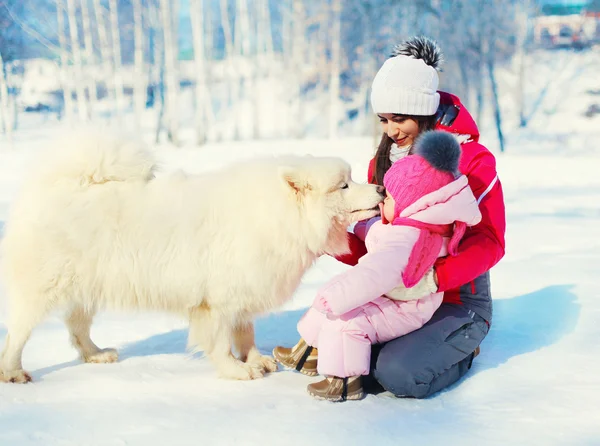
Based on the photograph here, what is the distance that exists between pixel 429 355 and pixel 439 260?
421mm

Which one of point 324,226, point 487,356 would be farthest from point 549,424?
point 324,226

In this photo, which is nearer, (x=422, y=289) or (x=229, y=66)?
(x=422, y=289)

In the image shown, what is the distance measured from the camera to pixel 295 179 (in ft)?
9.07

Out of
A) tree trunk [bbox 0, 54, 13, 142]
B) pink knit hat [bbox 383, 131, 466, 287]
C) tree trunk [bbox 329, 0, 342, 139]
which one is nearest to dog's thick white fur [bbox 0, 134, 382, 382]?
pink knit hat [bbox 383, 131, 466, 287]

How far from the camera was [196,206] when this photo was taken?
291 cm

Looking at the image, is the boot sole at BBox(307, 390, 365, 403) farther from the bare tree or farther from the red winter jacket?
the bare tree

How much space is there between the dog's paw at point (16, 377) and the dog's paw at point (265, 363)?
1083 mm

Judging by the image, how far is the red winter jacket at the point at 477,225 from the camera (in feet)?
8.61

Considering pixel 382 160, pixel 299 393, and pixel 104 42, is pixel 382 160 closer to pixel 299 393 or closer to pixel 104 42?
pixel 299 393

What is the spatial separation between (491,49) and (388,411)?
66.9 feet

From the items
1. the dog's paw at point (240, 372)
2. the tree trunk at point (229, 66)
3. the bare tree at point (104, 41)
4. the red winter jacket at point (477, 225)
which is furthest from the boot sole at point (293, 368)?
the tree trunk at point (229, 66)

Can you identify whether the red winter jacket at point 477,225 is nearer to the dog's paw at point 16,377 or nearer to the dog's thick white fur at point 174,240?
the dog's thick white fur at point 174,240

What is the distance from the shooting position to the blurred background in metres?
21.4

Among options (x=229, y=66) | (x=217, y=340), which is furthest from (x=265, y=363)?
(x=229, y=66)
